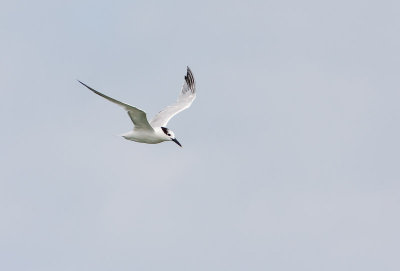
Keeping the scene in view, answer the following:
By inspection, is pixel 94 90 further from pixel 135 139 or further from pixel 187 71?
pixel 187 71

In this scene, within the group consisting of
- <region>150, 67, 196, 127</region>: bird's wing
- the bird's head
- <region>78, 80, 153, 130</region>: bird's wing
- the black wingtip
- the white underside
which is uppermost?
the black wingtip

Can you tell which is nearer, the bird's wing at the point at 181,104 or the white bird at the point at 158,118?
the white bird at the point at 158,118

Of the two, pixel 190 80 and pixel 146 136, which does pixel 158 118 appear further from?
pixel 146 136

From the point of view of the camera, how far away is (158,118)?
43.7 meters

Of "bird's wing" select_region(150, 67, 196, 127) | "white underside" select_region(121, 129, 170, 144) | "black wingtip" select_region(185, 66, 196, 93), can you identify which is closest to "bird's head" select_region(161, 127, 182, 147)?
"white underside" select_region(121, 129, 170, 144)

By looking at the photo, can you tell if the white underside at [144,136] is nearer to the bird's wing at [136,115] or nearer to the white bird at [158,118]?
the white bird at [158,118]

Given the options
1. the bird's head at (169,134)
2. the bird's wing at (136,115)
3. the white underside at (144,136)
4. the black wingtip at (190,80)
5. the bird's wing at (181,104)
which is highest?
the black wingtip at (190,80)

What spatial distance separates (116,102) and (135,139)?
579 cm

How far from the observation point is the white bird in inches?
1447

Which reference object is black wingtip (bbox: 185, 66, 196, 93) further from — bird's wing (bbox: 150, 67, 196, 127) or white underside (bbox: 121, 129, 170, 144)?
white underside (bbox: 121, 129, 170, 144)

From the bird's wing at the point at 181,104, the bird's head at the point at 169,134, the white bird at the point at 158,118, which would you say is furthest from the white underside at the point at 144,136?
the bird's wing at the point at 181,104

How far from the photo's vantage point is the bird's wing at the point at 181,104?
43.5 meters

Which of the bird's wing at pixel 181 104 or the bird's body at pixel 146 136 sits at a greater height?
the bird's wing at pixel 181 104

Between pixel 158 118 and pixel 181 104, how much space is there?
175 centimetres
